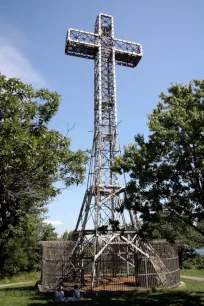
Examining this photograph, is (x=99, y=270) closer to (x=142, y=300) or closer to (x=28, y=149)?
(x=142, y=300)

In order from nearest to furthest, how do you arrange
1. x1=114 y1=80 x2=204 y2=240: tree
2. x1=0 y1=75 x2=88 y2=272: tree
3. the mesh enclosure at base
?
x1=0 y1=75 x2=88 y2=272: tree, x1=114 y1=80 x2=204 y2=240: tree, the mesh enclosure at base

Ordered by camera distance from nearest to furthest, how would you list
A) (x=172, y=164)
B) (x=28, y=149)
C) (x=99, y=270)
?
1. (x=28, y=149)
2. (x=172, y=164)
3. (x=99, y=270)

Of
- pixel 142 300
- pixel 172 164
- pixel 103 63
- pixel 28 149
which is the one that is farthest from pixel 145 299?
pixel 103 63

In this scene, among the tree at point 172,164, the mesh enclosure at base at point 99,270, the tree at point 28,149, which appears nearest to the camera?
the tree at point 28,149

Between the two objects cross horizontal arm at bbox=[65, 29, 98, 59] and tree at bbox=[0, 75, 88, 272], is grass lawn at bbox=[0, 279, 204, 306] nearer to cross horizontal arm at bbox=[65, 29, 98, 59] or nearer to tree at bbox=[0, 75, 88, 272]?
tree at bbox=[0, 75, 88, 272]

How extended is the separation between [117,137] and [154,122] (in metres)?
8.34

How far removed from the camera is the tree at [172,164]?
11.5 meters

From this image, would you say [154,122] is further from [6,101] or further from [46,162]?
[6,101]

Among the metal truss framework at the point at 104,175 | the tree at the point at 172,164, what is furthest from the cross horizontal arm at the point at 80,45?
the tree at the point at 172,164

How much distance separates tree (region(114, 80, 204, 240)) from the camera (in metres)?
11.5

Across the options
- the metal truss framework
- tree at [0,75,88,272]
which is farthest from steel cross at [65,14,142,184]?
tree at [0,75,88,272]

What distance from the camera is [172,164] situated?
480 inches

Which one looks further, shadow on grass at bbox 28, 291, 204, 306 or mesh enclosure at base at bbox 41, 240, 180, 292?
mesh enclosure at base at bbox 41, 240, 180, 292

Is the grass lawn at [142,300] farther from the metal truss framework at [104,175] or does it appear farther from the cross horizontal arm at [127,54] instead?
the cross horizontal arm at [127,54]
